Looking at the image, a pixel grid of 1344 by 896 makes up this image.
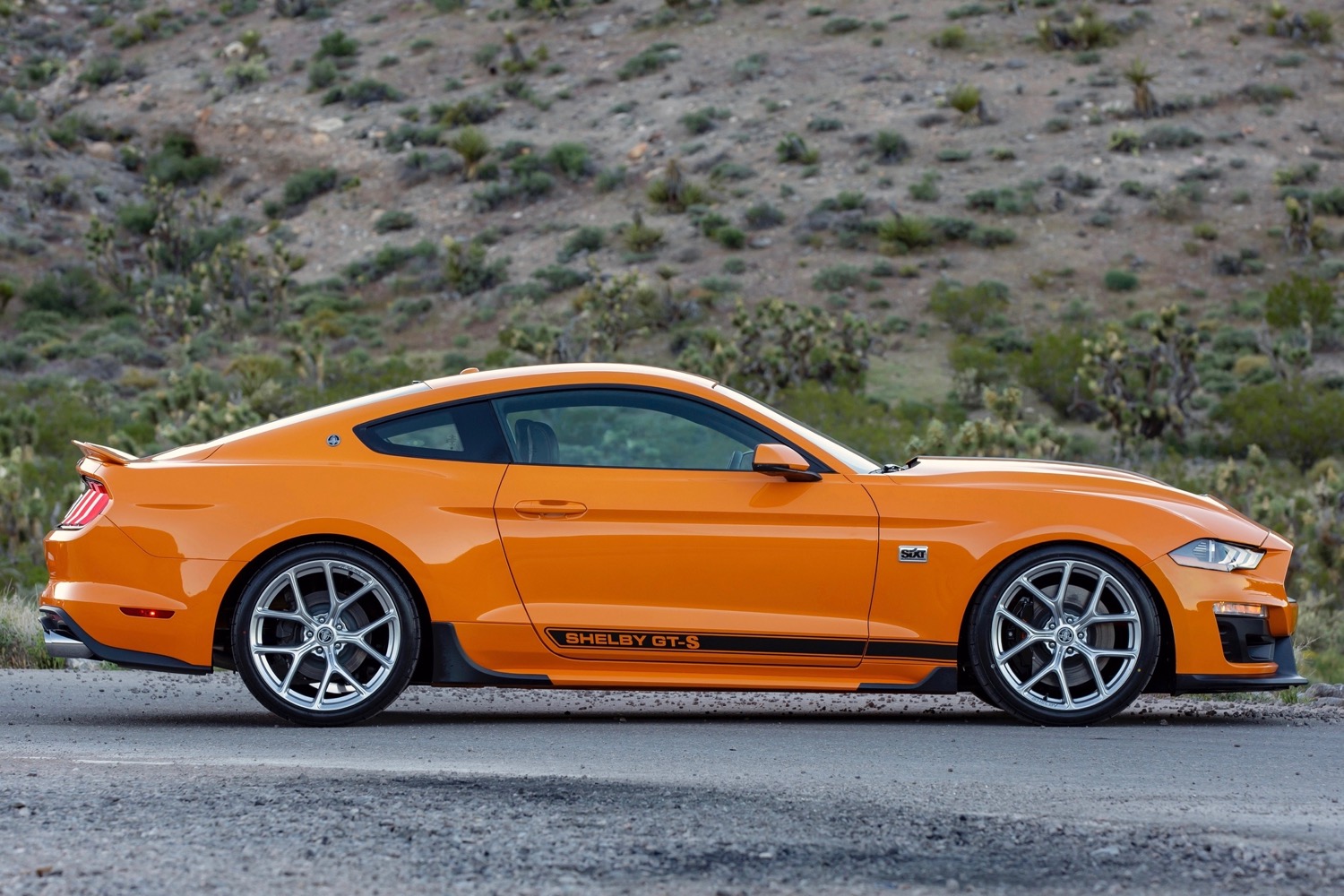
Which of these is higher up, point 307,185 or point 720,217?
point 307,185

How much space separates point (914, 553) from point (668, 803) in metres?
2.37

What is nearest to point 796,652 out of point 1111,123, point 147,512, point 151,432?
point 147,512

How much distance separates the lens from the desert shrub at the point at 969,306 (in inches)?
1415

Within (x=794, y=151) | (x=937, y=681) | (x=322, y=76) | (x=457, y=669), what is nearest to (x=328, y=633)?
(x=457, y=669)

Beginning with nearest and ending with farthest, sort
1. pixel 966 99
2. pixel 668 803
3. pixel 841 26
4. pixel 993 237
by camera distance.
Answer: pixel 668 803
pixel 993 237
pixel 966 99
pixel 841 26

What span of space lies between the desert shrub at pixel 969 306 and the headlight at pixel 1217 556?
29219 millimetres

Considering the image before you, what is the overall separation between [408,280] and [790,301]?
11325 mm

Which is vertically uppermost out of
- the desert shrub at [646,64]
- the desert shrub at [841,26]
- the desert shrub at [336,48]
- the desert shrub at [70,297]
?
the desert shrub at [841,26]

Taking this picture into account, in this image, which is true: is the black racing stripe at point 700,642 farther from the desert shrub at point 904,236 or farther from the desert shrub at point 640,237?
the desert shrub at point 640,237

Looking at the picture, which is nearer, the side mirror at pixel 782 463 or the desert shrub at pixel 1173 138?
the side mirror at pixel 782 463

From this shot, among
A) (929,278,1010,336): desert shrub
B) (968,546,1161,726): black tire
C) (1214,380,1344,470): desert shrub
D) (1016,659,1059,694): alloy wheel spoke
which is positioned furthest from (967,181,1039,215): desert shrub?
(1016,659,1059,694): alloy wheel spoke

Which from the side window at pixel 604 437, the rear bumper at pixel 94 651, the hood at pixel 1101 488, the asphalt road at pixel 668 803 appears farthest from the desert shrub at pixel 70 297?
the hood at pixel 1101 488

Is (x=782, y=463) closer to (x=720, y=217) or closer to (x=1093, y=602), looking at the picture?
(x=1093, y=602)

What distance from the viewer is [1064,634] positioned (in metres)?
6.77
